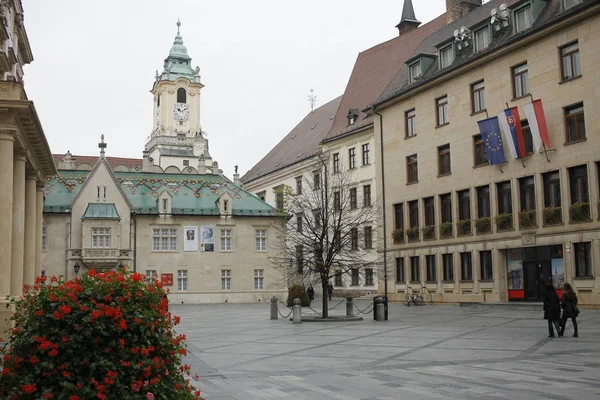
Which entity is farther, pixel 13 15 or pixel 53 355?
pixel 13 15

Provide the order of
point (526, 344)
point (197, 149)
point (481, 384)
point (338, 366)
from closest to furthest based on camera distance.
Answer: point (481, 384)
point (338, 366)
point (526, 344)
point (197, 149)

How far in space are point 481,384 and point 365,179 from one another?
45534 millimetres

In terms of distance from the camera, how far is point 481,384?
12.4 metres

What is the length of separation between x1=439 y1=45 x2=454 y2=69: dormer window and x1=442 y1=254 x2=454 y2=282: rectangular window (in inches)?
476

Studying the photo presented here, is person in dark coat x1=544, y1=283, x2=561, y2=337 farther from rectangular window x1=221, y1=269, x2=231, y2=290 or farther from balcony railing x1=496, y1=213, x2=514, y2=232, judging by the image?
rectangular window x1=221, y1=269, x2=231, y2=290

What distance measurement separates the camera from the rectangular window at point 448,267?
138 feet

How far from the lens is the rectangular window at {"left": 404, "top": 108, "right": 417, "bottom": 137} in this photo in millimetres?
45997

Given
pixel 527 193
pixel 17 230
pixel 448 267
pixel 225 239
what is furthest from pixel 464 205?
pixel 17 230

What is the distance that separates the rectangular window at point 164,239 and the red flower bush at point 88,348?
4741 centimetres

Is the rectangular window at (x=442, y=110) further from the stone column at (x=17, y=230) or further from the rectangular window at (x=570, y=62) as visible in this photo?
the stone column at (x=17, y=230)

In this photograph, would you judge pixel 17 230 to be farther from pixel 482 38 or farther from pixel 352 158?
pixel 352 158

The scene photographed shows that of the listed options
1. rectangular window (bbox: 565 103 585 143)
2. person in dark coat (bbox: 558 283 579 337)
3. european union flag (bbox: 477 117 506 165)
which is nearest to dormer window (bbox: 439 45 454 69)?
european union flag (bbox: 477 117 506 165)

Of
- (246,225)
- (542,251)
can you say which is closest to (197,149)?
(246,225)

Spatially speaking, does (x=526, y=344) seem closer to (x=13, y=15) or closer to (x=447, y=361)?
(x=447, y=361)
